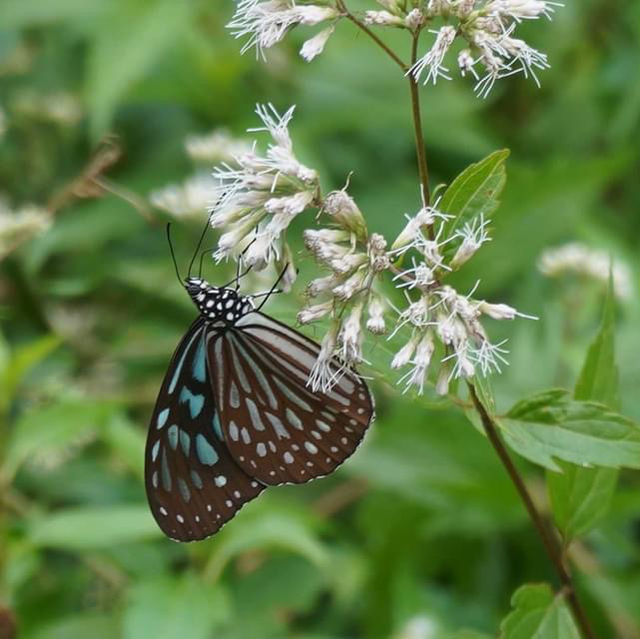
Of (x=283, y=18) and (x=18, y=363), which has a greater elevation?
(x=283, y=18)

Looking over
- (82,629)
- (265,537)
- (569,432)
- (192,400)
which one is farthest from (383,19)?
(82,629)

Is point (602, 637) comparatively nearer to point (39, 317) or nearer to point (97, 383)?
point (97, 383)

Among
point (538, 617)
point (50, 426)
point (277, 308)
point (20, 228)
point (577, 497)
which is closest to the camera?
point (538, 617)

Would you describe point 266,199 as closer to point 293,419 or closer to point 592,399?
point 293,419

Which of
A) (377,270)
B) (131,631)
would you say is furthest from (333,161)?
(377,270)

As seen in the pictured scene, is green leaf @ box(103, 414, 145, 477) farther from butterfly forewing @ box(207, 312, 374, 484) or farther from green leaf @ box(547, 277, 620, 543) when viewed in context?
green leaf @ box(547, 277, 620, 543)

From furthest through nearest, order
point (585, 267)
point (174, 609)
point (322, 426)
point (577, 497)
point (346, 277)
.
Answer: point (585, 267) < point (174, 609) < point (322, 426) < point (577, 497) < point (346, 277)
